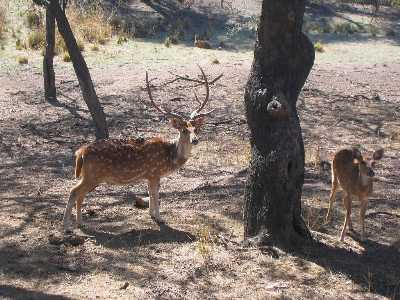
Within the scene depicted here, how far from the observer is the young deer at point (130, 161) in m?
7.39

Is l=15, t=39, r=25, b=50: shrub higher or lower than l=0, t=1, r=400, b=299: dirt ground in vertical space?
higher

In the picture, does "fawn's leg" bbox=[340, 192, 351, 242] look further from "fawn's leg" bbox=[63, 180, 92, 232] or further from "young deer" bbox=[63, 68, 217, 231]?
"fawn's leg" bbox=[63, 180, 92, 232]

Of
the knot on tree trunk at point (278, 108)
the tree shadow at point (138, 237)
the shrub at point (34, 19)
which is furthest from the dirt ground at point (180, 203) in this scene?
the shrub at point (34, 19)

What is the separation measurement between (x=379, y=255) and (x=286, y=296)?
157cm

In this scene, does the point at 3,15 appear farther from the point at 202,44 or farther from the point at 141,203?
the point at 141,203

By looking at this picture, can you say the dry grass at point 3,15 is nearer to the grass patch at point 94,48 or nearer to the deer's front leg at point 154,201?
the grass patch at point 94,48

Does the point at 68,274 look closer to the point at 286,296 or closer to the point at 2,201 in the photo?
the point at 286,296

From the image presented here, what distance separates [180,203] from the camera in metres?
8.55

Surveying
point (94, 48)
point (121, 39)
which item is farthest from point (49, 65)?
point (121, 39)

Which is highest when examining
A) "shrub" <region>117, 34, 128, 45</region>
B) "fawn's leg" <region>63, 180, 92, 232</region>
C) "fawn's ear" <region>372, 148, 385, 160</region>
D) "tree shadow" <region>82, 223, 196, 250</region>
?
"shrub" <region>117, 34, 128, 45</region>

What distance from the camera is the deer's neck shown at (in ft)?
26.5

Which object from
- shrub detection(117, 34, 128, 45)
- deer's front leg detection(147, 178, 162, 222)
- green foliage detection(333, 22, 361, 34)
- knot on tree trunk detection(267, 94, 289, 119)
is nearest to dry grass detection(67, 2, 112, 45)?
shrub detection(117, 34, 128, 45)

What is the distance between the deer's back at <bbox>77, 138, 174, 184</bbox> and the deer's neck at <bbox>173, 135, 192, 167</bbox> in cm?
7

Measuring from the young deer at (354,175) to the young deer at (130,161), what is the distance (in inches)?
67.5
